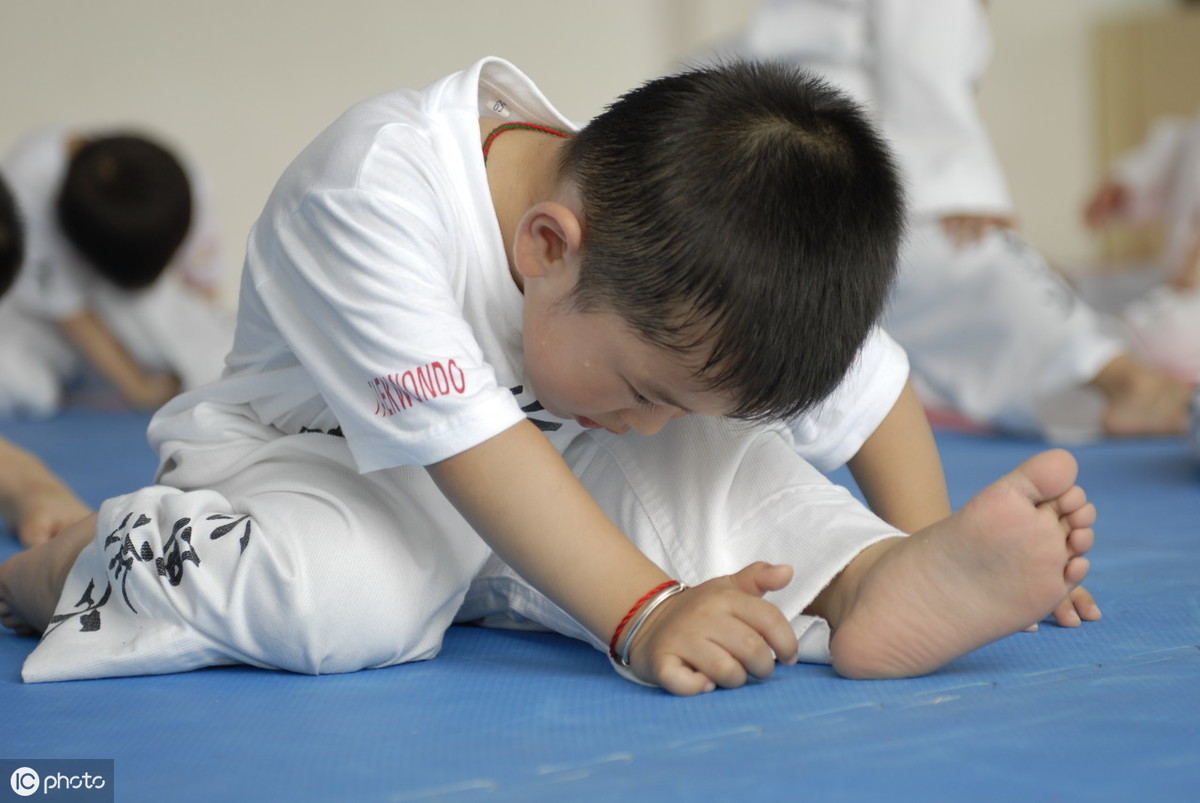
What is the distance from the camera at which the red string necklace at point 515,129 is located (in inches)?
36.5

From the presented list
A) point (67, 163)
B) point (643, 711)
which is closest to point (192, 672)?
point (643, 711)

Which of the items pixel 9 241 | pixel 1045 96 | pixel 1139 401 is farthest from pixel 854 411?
pixel 1045 96

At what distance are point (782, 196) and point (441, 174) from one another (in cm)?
27

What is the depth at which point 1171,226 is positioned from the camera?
3070mm

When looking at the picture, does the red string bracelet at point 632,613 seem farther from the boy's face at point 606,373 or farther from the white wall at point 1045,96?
the white wall at point 1045,96

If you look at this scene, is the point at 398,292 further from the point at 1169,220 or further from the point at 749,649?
the point at 1169,220

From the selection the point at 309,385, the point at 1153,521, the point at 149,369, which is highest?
the point at 309,385

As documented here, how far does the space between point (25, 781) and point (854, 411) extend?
2.10ft

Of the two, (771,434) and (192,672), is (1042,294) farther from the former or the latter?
(192,672)

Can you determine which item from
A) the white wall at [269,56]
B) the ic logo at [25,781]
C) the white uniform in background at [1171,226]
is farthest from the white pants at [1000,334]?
the white wall at [269,56]

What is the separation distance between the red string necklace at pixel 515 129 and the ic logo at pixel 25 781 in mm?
498

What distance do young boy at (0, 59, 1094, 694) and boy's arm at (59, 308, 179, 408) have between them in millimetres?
1852

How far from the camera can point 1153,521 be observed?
1.26m

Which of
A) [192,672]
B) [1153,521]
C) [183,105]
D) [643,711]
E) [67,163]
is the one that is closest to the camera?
[643,711]
